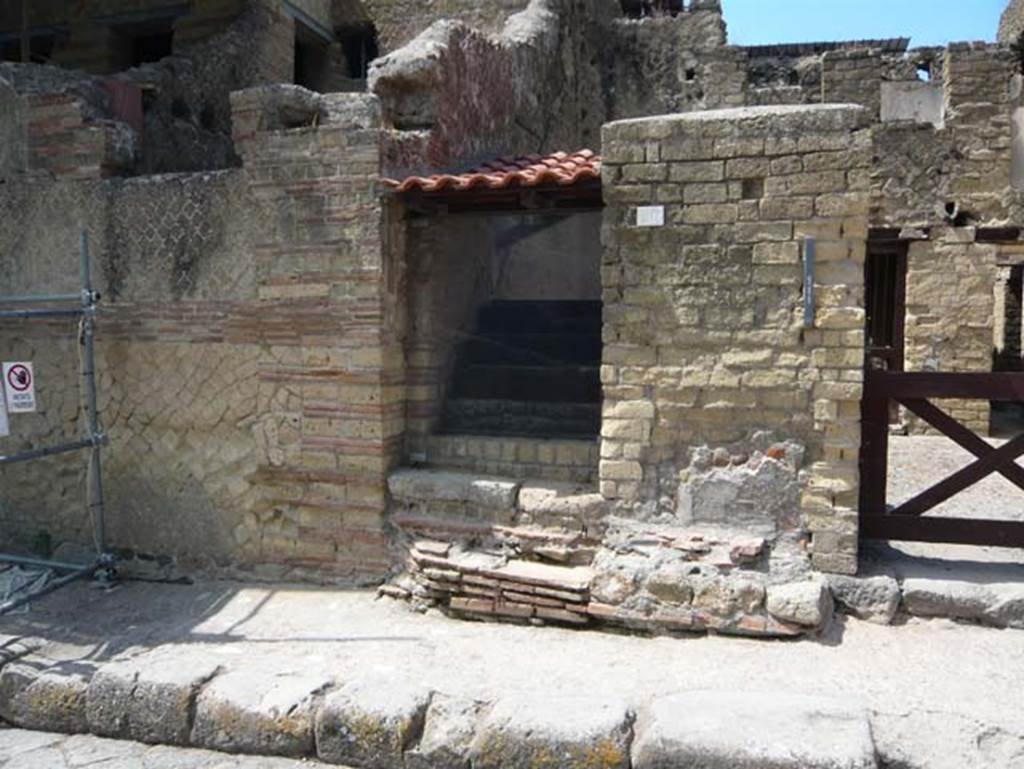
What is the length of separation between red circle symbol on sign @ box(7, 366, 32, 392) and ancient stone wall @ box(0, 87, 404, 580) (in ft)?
2.43

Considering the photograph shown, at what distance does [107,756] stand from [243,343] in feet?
8.99

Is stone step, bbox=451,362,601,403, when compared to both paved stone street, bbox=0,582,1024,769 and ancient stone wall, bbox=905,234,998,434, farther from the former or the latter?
ancient stone wall, bbox=905,234,998,434

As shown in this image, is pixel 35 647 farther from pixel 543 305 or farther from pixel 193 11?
pixel 193 11

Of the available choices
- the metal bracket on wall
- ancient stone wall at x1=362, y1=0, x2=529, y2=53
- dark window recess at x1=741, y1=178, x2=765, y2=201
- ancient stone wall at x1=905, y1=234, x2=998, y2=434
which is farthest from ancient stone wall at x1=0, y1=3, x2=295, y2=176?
ancient stone wall at x1=905, y1=234, x2=998, y2=434

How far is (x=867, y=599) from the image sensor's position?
4.80 m

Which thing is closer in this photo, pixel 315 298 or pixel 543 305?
pixel 315 298

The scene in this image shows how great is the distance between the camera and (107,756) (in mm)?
4258

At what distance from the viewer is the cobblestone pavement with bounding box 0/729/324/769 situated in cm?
413

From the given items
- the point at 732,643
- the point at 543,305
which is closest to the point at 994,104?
the point at 543,305

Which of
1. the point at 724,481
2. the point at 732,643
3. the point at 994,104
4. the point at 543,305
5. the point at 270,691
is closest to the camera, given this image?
the point at 270,691

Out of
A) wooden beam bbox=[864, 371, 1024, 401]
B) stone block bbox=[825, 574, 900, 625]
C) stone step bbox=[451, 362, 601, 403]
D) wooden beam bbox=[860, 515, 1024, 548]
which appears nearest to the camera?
stone block bbox=[825, 574, 900, 625]

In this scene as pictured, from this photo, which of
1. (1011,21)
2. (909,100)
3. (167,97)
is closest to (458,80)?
(167,97)

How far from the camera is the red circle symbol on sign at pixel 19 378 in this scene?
18.4ft

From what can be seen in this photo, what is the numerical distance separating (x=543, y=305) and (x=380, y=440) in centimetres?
214
